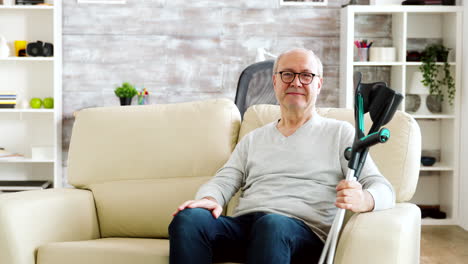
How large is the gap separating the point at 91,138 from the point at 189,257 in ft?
3.18

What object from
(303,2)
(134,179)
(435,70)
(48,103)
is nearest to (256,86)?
(303,2)

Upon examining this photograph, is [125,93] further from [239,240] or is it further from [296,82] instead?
[239,240]

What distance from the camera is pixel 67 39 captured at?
4844 millimetres

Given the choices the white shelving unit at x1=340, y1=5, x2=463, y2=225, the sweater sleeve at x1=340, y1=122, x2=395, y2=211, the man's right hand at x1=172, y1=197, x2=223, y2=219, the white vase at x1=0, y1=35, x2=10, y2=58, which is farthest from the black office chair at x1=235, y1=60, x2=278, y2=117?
the white vase at x1=0, y1=35, x2=10, y2=58

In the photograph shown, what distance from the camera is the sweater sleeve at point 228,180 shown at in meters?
2.12

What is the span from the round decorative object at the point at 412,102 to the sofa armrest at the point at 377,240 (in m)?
3.12

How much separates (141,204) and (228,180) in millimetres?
439

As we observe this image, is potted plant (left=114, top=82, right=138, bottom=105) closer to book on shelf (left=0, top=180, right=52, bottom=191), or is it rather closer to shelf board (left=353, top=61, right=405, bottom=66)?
book on shelf (left=0, top=180, right=52, bottom=191)

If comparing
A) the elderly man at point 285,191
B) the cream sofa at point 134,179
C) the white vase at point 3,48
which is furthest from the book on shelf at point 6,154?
the elderly man at point 285,191

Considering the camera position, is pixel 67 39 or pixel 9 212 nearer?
pixel 9 212

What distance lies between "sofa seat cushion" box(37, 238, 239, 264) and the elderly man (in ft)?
0.62

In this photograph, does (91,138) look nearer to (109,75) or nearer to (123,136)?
(123,136)

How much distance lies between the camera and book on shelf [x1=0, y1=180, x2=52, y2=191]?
4562 mm

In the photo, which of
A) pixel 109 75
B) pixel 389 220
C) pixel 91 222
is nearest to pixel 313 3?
pixel 109 75
